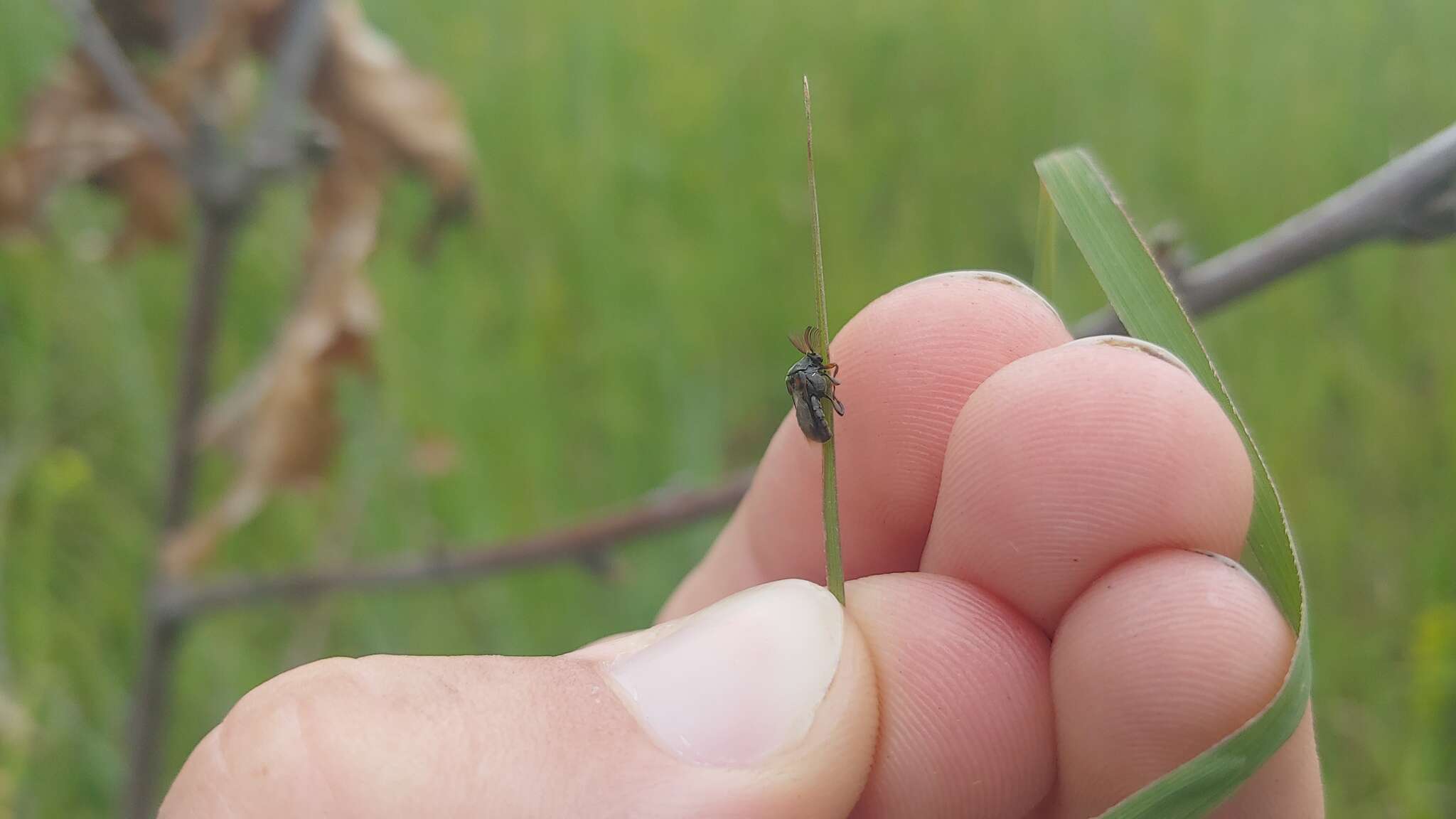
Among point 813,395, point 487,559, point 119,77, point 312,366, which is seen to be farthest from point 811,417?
point 119,77

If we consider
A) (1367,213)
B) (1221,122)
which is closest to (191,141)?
(1367,213)

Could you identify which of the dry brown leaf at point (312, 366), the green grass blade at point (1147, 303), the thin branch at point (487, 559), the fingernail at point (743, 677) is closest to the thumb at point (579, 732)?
the fingernail at point (743, 677)

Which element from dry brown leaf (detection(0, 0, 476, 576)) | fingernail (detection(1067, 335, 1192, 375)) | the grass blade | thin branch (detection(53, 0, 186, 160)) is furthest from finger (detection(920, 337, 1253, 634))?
thin branch (detection(53, 0, 186, 160))

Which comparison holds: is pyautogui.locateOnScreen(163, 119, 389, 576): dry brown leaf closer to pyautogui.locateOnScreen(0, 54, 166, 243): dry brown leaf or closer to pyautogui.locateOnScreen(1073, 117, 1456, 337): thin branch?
pyautogui.locateOnScreen(0, 54, 166, 243): dry brown leaf

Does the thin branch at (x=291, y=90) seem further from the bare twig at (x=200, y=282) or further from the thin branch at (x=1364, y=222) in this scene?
the thin branch at (x=1364, y=222)

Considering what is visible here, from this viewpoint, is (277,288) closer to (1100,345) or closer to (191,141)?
(191,141)
